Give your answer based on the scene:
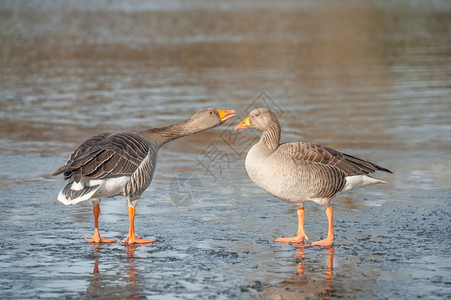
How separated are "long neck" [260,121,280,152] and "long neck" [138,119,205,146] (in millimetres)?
853

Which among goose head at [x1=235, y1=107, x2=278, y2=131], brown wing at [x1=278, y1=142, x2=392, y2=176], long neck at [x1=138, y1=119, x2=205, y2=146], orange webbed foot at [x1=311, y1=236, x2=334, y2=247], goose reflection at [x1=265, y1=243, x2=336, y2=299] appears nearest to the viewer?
goose reflection at [x1=265, y1=243, x2=336, y2=299]

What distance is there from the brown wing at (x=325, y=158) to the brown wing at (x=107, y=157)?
4.56 ft

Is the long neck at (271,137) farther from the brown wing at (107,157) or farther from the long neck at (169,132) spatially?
the brown wing at (107,157)

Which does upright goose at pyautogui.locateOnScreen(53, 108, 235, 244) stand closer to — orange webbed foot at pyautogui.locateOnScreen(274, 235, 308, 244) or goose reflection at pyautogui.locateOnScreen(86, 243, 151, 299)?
goose reflection at pyautogui.locateOnScreen(86, 243, 151, 299)

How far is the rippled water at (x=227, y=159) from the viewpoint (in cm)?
645

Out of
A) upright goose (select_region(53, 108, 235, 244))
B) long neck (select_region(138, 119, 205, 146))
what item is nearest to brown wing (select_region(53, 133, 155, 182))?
upright goose (select_region(53, 108, 235, 244))

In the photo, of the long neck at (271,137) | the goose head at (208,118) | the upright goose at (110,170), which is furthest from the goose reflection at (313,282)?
the goose head at (208,118)

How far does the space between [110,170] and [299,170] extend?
5.85ft

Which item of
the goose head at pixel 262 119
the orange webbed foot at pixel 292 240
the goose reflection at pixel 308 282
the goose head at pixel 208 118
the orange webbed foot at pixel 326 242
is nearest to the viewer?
the goose reflection at pixel 308 282

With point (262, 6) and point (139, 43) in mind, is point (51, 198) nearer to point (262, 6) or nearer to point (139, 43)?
point (139, 43)

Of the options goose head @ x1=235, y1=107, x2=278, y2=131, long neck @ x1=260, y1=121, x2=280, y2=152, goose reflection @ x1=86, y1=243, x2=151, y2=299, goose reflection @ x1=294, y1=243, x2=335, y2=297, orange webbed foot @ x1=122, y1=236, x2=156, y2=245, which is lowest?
goose reflection @ x1=294, y1=243, x2=335, y2=297

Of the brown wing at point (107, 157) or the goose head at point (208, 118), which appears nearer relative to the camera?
the brown wing at point (107, 157)

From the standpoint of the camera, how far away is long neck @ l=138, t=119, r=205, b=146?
8195 millimetres

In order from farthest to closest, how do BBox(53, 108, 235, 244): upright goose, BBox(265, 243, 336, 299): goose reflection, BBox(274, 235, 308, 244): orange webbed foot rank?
1. BBox(274, 235, 308, 244): orange webbed foot
2. BBox(53, 108, 235, 244): upright goose
3. BBox(265, 243, 336, 299): goose reflection
